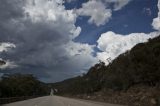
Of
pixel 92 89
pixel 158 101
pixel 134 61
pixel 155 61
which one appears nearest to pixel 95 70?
pixel 92 89

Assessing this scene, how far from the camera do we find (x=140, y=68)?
7362 centimetres

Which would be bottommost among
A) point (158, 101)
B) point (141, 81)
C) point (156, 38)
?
point (158, 101)

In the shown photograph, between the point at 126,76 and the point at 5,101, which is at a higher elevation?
the point at 126,76

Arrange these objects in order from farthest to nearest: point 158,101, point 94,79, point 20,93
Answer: point 94,79 → point 20,93 → point 158,101

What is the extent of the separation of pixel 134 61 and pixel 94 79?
60.2 metres

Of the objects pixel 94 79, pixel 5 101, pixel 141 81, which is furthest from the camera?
pixel 94 79

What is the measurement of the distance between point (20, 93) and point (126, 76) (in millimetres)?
42344

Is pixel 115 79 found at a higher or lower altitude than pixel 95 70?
lower

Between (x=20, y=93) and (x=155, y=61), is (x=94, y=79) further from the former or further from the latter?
(x=155, y=61)

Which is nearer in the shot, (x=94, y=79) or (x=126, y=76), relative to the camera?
(x=126, y=76)

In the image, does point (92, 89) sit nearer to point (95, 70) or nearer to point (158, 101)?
point (95, 70)

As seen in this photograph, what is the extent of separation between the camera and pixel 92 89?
129m

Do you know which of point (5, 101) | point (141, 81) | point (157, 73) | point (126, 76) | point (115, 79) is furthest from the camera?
point (115, 79)

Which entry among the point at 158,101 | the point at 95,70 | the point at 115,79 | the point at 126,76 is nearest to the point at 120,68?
the point at 115,79
